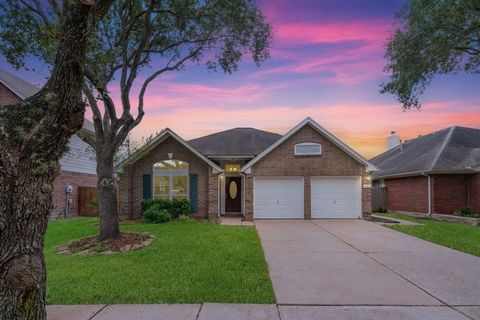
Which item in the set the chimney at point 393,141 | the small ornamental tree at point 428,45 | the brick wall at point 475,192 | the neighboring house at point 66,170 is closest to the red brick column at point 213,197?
the neighboring house at point 66,170

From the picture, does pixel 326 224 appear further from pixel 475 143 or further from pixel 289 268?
pixel 475 143

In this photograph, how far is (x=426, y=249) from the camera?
940 centimetres

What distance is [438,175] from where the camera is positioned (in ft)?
59.0

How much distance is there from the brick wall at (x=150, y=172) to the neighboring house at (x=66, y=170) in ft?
8.61

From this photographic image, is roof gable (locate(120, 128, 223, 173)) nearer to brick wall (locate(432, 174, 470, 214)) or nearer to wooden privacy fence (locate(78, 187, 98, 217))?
wooden privacy fence (locate(78, 187, 98, 217))

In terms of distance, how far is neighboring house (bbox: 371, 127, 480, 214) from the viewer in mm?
17625

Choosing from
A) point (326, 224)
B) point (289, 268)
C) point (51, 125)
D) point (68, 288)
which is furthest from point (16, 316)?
point (326, 224)

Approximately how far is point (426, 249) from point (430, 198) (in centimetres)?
1022

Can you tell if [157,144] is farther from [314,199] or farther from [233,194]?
[314,199]

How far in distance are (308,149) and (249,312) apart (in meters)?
13.2

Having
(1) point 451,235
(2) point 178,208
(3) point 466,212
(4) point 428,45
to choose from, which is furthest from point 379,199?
(2) point 178,208

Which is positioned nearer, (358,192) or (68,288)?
(68,288)

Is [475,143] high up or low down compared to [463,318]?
up

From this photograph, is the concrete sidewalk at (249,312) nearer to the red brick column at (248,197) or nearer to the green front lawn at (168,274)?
the green front lawn at (168,274)
